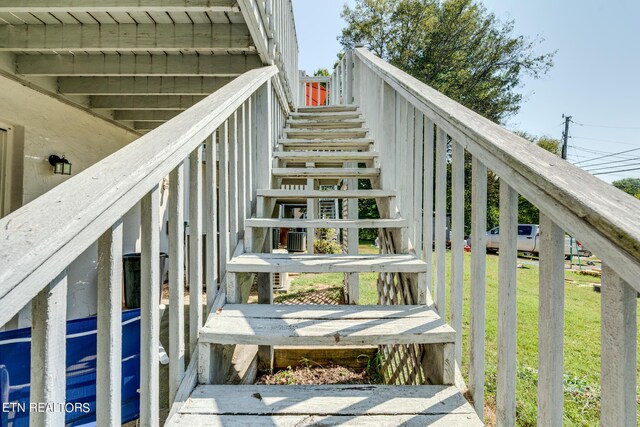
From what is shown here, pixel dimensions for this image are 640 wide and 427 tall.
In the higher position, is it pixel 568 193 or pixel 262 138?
pixel 262 138

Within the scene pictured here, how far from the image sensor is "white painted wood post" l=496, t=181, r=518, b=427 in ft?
3.05

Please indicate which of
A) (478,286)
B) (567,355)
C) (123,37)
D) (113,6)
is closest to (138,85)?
(123,37)

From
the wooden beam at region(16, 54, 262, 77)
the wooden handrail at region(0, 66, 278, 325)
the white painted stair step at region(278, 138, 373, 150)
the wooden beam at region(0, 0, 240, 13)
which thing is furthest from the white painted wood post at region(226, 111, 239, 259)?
the white painted stair step at region(278, 138, 373, 150)

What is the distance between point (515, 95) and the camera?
14219mm

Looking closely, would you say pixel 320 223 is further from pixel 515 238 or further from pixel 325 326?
pixel 515 238

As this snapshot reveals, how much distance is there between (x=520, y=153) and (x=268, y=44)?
6.96ft

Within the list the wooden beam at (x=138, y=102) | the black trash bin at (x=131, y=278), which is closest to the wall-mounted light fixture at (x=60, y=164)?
the wooden beam at (x=138, y=102)

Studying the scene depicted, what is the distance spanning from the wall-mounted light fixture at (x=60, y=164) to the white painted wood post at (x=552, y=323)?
12.3 ft

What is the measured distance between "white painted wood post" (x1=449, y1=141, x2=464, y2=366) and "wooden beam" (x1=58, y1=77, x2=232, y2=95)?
2534 millimetres

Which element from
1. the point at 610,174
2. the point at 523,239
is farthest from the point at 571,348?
the point at 610,174

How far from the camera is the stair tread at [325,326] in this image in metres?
1.19

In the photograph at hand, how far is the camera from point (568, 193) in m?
0.65

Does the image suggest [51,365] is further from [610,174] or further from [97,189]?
[610,174]

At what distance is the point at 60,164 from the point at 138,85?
3.42ft
